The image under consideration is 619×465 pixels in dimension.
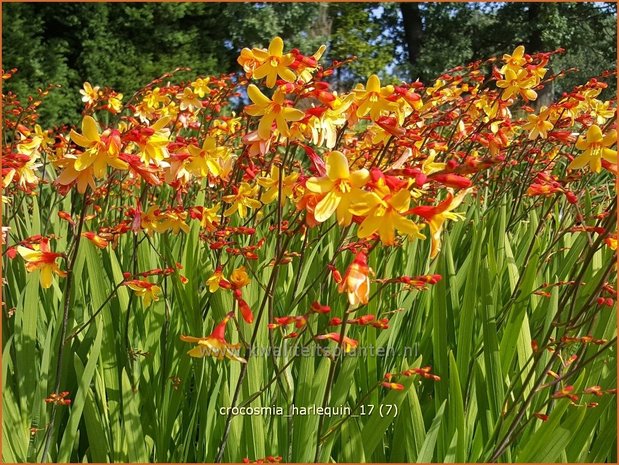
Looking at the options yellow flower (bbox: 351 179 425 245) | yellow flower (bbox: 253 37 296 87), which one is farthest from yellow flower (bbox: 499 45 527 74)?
yellow flower (bbox: 351 179 425 245)

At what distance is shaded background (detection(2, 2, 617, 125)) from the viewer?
8.28 m

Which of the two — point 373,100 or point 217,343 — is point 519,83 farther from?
point 217,343

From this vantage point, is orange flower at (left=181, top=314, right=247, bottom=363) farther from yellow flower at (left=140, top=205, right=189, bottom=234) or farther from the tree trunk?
the tree trunk

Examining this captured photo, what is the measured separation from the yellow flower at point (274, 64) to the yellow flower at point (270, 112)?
0.15 meters

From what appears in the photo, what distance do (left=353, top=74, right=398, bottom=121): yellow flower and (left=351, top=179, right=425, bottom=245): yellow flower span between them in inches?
24.4

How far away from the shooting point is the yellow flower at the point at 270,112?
4.29 ft

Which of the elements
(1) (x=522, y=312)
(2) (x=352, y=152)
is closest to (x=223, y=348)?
(1) (x=522, y=312)

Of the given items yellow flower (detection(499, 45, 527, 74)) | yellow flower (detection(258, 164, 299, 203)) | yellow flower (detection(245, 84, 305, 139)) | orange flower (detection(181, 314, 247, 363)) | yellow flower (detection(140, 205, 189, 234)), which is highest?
yellow flower (detection(499, 45, 527, 74))

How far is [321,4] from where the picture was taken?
12.1m

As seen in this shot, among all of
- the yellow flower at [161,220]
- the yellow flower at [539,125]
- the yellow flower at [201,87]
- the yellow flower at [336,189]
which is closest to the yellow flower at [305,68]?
the yellow flower at [161,220]

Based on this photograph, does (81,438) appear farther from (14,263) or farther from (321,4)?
(321,4)

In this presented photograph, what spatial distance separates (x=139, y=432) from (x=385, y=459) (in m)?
0.58

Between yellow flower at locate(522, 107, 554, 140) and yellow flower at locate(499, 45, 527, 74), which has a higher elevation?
yellow flower at locate(499, 45, 527, 74)

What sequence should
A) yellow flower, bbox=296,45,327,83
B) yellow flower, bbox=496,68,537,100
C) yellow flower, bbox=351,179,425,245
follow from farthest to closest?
1. yellow flower, bbox=496,68,537,100
2. yellow flower, bbox=296,45,327,83
3. yellow flower, bbox=351,179,425,245
